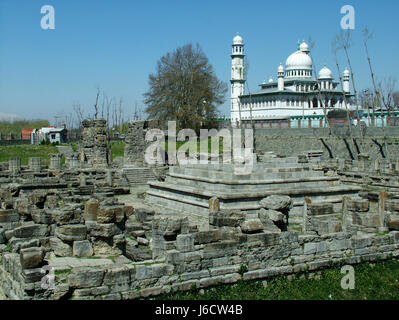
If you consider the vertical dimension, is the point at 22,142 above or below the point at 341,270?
above

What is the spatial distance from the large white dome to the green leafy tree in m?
34.4

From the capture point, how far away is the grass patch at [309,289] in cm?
803

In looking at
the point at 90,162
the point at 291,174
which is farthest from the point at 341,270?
the point at 90,162

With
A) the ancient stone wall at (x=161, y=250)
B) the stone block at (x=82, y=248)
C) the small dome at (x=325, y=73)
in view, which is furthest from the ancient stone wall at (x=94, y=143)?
the small dome at (x=325, y=73)

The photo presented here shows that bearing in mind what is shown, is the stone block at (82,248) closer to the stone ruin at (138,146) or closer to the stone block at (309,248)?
the stone block at (309,248)

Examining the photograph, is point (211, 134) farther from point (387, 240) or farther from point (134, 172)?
point (387, 240)

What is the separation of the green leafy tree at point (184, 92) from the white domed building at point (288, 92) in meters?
22.0

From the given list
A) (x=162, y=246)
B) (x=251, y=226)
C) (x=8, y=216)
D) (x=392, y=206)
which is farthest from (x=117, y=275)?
(x=392, y=206)

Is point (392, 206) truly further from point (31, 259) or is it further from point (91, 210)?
point (31, 259)

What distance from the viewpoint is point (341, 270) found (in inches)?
367

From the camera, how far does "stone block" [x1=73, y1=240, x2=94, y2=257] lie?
8.95 meters

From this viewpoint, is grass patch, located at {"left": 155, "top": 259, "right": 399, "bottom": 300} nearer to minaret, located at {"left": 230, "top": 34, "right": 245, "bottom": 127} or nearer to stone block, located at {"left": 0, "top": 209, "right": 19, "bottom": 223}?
stone block, located at {"left": 0, "top": 209, "right": 19, "bottom": 223}

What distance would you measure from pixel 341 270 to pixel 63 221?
530 centimetres

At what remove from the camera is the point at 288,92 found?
74.1 m
